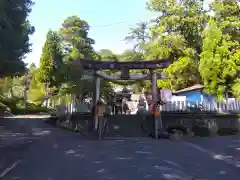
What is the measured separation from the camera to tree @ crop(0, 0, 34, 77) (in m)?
15.6

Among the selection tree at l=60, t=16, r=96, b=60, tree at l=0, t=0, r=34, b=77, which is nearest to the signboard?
tree at l=0, t=0, r=34, b=77

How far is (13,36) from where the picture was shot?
16906 millimetres

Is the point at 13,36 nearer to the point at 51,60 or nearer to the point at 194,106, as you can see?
the point at 194,106

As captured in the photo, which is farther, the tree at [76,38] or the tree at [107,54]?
the tree at [107,54]

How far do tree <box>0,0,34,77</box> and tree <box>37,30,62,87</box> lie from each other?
28.8 m

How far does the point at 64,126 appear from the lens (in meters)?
23.2

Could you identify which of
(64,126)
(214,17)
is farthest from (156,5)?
(64,126)

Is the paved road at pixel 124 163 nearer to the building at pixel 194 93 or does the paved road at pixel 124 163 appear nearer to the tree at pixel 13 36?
the tree at pixel 13 36

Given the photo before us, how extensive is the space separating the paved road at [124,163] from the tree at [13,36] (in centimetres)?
485

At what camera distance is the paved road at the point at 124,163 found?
8.45 m

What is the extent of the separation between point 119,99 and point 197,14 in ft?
36.8

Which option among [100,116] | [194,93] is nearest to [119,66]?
[100,116]

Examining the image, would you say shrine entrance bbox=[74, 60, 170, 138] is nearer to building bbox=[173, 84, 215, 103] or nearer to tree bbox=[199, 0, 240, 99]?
tree bbox=[199, 0, 240, 99]

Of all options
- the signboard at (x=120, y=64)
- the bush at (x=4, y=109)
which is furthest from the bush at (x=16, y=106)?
the signboard at (x=120, y=64)
